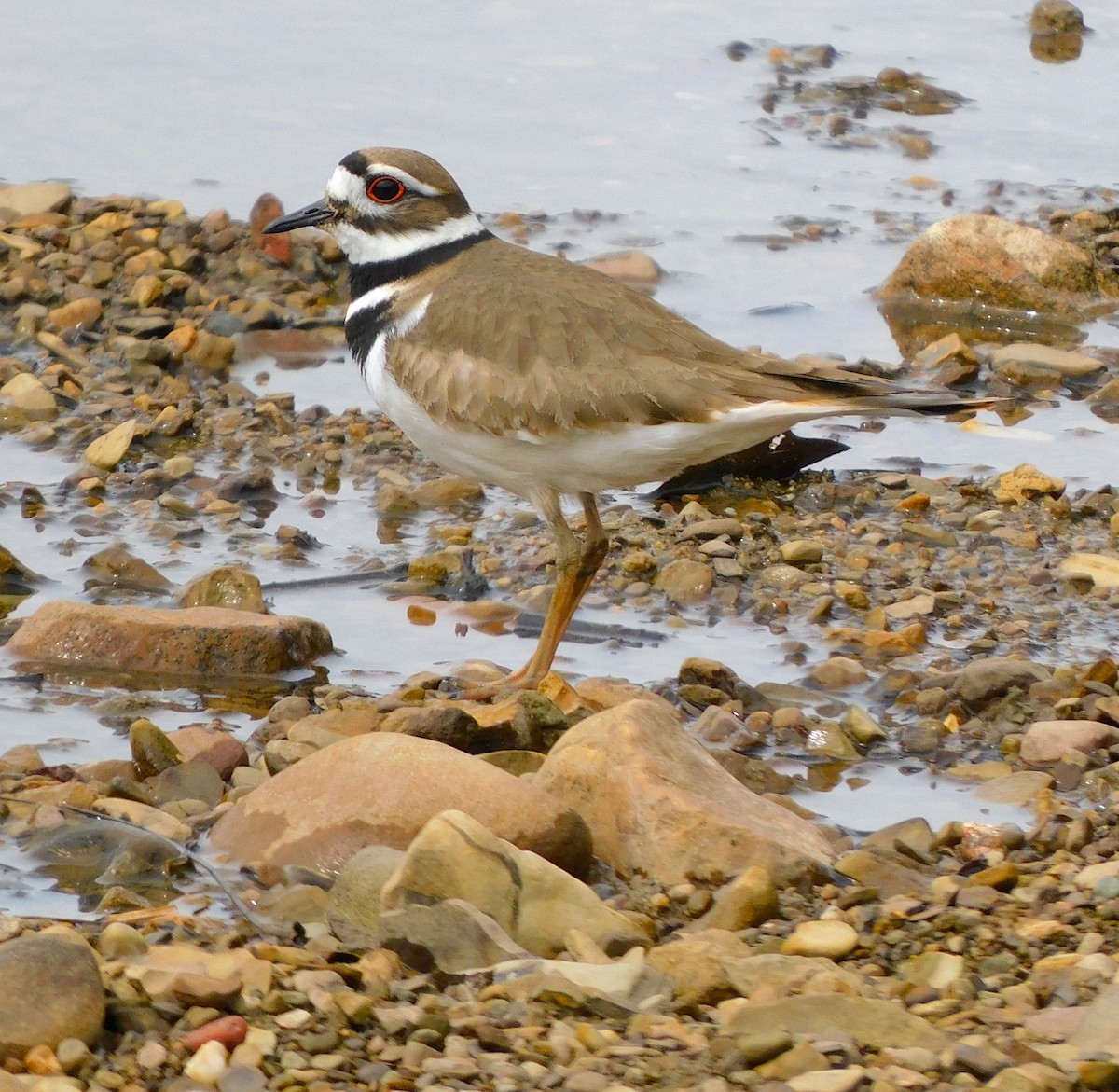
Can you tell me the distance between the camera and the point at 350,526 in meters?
6.58

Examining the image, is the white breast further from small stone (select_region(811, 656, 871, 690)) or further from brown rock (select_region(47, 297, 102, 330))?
brown rock (select_region(47, 297, 102, 330))

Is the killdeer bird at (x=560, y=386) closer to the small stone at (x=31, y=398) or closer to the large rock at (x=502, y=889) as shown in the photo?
the large rock at (x=502, y=889)

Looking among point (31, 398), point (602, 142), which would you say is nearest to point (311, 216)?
point (31, 398)

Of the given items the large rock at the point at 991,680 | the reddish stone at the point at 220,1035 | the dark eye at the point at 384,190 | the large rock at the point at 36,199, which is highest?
the dark eye at the point at 384,190

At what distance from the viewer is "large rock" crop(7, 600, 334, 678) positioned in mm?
5289

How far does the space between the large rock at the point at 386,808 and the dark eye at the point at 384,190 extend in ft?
7.30

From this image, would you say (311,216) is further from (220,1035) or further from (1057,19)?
(1057,19)

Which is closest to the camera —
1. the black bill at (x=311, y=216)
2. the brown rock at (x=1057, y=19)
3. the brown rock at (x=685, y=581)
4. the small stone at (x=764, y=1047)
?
the small stone at (x=764, y=1047)

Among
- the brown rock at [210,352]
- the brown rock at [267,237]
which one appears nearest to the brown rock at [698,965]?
the brown rock at [210,352]

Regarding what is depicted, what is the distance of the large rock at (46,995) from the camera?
3055 millimetres

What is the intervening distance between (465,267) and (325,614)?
120 cm

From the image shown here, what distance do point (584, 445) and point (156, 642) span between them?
135 cm

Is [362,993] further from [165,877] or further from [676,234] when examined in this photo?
[676,234]

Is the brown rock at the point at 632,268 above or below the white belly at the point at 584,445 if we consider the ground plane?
below
